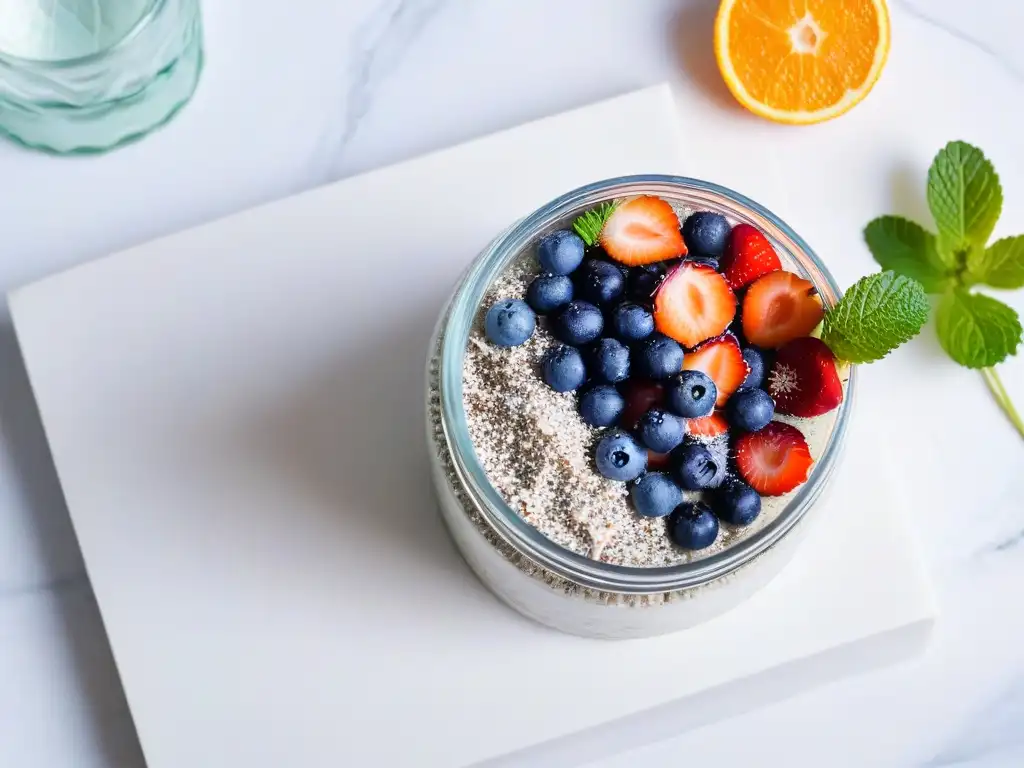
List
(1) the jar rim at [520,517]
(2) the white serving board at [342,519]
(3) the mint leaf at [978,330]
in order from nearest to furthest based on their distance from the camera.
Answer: (1) the jar rim at [520,517]
(2) the white serving board at [342,519]
(3) the mint leaf at [978,330]

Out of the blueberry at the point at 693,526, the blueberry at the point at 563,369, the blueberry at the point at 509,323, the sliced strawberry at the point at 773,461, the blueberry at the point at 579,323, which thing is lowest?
the blueberry at the point at 693,526

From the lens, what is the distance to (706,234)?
0.93 metres

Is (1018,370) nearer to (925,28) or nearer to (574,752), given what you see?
(925,28)

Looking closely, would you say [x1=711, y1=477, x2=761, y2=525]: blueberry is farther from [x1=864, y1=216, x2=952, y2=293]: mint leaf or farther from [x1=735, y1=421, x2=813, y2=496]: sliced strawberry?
[x1=864, y1=216, x2=952, y2=293]: mint leaf

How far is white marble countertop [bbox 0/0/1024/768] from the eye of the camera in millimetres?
1213

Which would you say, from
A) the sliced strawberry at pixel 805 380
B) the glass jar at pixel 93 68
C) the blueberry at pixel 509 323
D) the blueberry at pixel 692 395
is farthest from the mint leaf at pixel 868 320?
the glass jar at pixel 93 68

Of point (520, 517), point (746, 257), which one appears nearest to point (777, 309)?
point (746, 257)

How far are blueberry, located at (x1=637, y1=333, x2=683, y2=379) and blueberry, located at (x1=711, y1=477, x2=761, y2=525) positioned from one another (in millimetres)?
95

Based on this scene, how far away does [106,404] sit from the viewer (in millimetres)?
1197

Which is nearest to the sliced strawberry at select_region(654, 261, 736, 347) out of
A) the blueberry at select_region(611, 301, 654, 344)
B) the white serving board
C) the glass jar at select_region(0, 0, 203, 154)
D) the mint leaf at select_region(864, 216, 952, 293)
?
the blueberry at select_region(611, 301, 654, 344)

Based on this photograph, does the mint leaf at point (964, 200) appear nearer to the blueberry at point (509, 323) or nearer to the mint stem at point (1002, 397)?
the mint stem at point (1002, 397)

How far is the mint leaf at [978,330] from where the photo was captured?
4.13 ft

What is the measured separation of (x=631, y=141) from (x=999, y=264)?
43 centimetres

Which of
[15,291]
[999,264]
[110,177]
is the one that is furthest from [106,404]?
[999,264]
